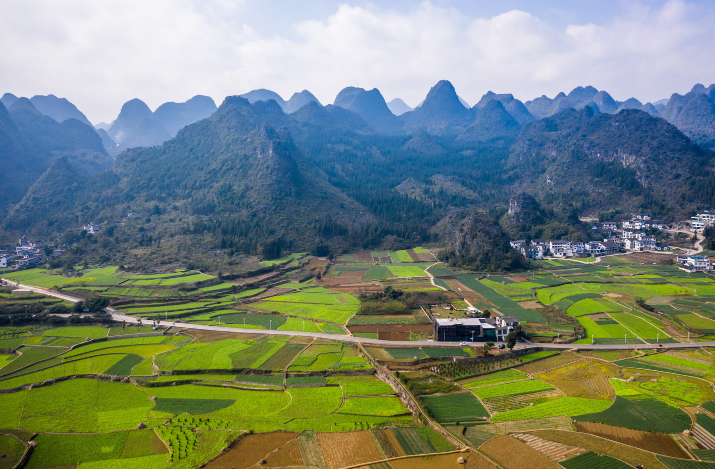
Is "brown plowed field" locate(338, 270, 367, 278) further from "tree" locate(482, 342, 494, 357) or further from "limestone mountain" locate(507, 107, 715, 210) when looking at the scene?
"limestone mountain" locate(507, 107, 715, 210)

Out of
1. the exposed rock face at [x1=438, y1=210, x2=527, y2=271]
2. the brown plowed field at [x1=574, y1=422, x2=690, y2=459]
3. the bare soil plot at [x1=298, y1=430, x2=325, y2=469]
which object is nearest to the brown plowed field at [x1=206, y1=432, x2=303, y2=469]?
the bare soil plot at [x1=298, y1=430, x2=325, y2=469]

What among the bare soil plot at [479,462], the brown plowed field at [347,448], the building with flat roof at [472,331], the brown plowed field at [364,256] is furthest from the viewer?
the brown plowed field at [364,256]

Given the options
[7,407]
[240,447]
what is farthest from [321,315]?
[7,407]

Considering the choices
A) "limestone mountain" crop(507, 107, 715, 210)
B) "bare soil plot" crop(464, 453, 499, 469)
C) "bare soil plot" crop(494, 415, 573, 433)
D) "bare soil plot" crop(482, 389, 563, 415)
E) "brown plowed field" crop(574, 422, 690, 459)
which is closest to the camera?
"bare soil plot" crop(464, 453, 499, 469)

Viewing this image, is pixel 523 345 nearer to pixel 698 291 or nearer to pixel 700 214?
pixel 698 291

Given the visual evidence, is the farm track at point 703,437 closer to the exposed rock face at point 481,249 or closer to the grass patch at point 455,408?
the grass patch at point 455,408

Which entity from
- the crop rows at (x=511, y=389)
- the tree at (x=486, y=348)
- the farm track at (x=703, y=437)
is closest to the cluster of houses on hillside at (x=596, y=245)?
the tree at (x=486, y=348)
